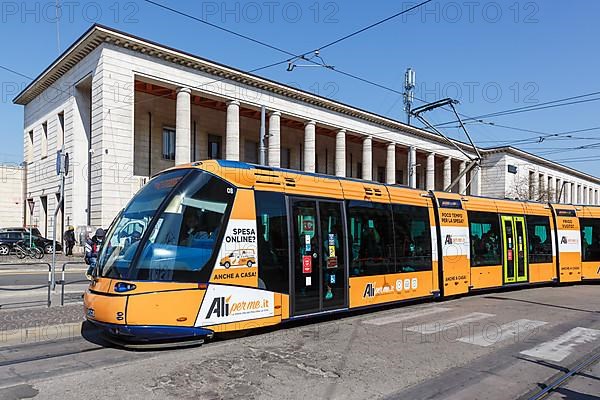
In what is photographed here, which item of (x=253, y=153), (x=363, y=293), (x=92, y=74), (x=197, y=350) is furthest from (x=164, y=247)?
(x=253, y=153)

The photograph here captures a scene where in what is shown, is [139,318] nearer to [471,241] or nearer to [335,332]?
[335,332]

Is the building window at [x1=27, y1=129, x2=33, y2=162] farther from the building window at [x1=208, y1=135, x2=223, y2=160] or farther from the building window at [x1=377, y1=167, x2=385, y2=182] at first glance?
the building window at [x1=377, y1=167, x2=385, y2=182]

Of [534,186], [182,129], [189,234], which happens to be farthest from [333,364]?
[534,186]

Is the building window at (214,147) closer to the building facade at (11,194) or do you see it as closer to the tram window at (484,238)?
the building facade at (11,194)

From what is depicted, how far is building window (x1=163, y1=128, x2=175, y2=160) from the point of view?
3722cm

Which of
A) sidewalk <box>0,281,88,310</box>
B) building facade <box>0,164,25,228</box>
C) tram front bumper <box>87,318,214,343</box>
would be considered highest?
building facade <box>0,164,25,228</box>

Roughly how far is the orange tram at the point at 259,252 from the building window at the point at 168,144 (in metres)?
28.0

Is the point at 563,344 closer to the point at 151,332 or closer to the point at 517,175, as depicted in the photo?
the point at 151,332

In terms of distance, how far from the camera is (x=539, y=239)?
16.6m

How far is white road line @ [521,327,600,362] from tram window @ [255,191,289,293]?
4.14 m

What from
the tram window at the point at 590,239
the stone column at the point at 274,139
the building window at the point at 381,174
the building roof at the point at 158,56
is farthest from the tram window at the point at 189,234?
the building window at the point at 381,174

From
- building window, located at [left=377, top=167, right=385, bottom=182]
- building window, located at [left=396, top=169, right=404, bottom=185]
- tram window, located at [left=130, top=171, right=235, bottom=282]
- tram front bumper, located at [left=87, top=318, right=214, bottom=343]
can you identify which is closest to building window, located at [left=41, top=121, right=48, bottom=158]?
tram window, located at [left=130, top=171, right=235, bottom=282]

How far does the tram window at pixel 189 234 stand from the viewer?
23.1 feet

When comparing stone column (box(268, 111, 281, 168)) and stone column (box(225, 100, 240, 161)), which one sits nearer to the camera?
stone column (box(225, 100, 240, 161))
